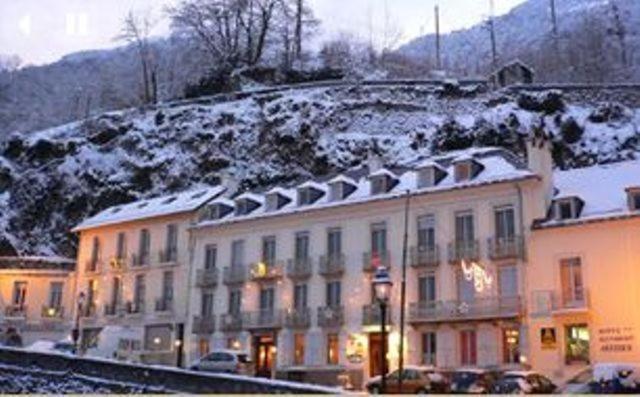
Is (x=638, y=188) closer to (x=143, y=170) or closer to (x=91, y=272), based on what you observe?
(x=91, y=272)

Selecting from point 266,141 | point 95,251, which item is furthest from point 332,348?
point 266,141

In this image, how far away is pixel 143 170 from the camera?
201 ft

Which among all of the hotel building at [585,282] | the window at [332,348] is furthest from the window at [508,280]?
the window at [332,348]

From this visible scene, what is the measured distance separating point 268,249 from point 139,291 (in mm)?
8663

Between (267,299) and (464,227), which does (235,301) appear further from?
(464,227)

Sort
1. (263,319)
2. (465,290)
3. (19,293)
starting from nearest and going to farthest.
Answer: (465,290), (263,319), (19,293)

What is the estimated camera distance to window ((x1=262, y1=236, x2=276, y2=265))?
138ft

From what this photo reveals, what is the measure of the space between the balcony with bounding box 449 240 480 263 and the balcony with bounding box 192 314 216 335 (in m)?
12.8

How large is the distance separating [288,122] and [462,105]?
12248 millimetres

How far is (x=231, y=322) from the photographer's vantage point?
1644 inches

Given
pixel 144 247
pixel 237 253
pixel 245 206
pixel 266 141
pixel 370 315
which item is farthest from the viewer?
pixel 266 141

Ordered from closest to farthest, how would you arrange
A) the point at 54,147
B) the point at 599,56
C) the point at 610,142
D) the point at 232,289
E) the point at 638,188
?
1. the point at 638,188
2. the point at 232,289
3. the point at 610,142
4. the point at 54,147
5. the point at 599,56

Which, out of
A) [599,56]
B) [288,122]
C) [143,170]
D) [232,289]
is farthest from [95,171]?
[599,56]

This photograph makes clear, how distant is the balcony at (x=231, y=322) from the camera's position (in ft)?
136
